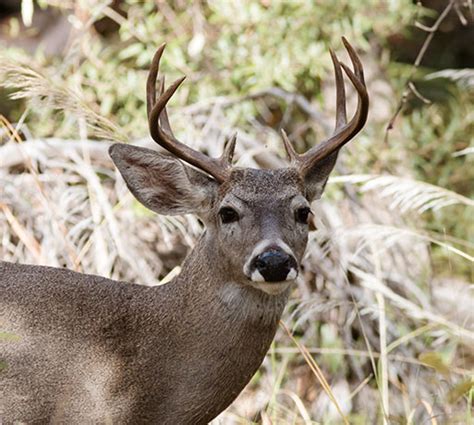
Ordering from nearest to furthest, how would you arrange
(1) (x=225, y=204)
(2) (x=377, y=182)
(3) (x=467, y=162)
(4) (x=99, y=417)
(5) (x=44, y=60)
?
(4) (x=99, y=417), (1) (x=225, y=204), (2) (x=377, y=182), (5) (x=44, y=60), (3) (x=467, y=162)

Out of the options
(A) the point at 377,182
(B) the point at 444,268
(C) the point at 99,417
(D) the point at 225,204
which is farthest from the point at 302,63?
(C) the point at 99,417

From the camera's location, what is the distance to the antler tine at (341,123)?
480cm

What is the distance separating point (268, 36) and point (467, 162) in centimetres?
217

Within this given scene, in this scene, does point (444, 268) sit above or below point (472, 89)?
below

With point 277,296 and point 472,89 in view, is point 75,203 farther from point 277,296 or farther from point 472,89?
point 472,89

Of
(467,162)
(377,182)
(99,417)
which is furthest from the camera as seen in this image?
(467,162)

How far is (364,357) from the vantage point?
7.46 meters

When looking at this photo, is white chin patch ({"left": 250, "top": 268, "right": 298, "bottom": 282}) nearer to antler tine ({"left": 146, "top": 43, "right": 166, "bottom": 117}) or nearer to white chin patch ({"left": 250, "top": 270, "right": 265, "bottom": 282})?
white chin patch ({"left": 250, "top": 270, "right": 265, "bottom": 282})

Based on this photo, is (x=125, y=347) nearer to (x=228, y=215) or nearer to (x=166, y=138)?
(x=228, y=215)

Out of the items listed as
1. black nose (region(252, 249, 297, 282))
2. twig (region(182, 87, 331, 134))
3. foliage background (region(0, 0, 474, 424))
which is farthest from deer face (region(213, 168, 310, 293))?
twig (region(182, 87, 331, 134))

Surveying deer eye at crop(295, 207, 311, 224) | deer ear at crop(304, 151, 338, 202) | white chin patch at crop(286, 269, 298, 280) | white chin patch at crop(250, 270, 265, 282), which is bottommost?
deer ear at crop(304, 151, 338, 202)

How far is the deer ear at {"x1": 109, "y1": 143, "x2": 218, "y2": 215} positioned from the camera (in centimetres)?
495

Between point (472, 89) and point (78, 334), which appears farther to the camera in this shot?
point (472, 89)

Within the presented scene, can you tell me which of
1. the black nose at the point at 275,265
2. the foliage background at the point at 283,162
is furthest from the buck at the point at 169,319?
the foliage background at the point at 283,162
